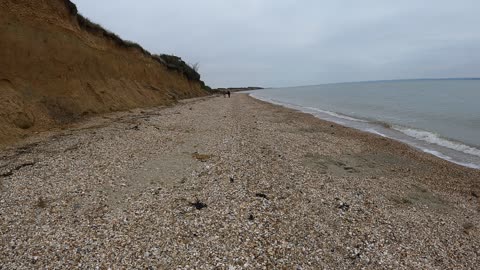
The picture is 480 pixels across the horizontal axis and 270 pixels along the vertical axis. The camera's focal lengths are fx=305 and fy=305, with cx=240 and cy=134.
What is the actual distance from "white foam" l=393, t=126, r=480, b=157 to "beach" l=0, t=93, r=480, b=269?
4919 mm

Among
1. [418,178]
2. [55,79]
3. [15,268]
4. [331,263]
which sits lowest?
[418,178]

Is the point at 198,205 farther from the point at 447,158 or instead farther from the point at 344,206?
the point at 447,158

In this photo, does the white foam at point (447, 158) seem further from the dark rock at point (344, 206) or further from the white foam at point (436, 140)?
the dark rock at point (344, 206)

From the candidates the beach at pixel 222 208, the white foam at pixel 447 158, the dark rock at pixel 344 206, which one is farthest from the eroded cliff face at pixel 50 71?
the white foam at pixel 447 158

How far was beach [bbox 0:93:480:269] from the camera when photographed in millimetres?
4938

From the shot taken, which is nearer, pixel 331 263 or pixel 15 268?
pixel 15 268

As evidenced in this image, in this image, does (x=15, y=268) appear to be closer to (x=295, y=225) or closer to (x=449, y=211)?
(x=295, y=225)

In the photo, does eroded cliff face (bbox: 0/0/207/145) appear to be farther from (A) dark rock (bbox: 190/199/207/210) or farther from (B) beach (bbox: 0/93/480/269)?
(A) dark rock (bbox: 190/199/207/210)

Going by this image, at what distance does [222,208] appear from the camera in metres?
6.53

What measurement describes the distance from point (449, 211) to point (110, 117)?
52.6ft

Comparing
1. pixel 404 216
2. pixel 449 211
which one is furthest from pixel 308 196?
pixel 449 211

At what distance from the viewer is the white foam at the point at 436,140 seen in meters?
15.5

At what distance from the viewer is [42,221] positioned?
5.63 m

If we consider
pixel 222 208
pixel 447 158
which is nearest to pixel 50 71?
pixel 222 208
